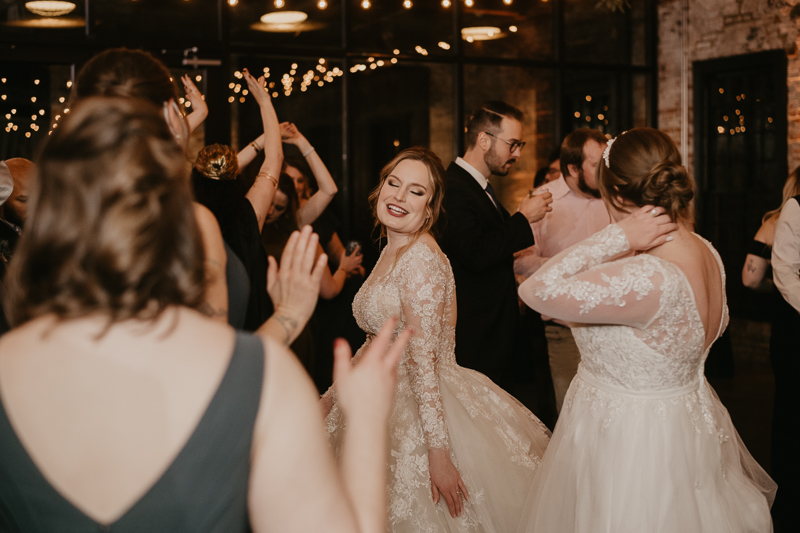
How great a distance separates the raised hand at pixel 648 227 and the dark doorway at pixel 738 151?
4.82m

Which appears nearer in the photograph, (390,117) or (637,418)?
(637,418)

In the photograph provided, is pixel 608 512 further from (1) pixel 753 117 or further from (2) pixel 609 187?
(1) pixel 753 117

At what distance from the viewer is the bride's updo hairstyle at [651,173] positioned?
6.15 feet

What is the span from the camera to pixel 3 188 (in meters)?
2.11

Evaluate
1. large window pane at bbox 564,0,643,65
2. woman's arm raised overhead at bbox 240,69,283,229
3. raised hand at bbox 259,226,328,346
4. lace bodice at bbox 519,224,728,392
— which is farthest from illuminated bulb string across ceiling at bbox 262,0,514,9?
raised hand at bbox 259,226,328,346

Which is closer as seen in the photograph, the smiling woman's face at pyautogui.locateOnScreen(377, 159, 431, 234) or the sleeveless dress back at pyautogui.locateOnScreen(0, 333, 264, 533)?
the sleeveless dress back at pyautogui.locateOnScreen(0, 333, 264, 533)

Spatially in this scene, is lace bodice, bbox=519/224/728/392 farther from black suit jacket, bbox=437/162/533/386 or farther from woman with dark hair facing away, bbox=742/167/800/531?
woman with dark hair facing away, bbox=742/167/800/531

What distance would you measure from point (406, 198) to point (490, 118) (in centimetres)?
109

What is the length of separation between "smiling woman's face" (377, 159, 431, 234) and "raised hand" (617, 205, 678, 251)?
748 mm

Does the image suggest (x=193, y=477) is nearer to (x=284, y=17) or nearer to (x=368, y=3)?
(x=284, y=17)

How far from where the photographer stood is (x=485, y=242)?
2994 mm

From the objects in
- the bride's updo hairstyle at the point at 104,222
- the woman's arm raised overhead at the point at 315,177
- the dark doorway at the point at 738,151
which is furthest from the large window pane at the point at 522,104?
the bride's updo hairstyle at the point at 104,222

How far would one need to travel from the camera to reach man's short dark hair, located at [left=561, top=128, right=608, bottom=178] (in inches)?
146

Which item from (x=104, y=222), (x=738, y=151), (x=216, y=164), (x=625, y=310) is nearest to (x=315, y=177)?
(x=216, y=164)
